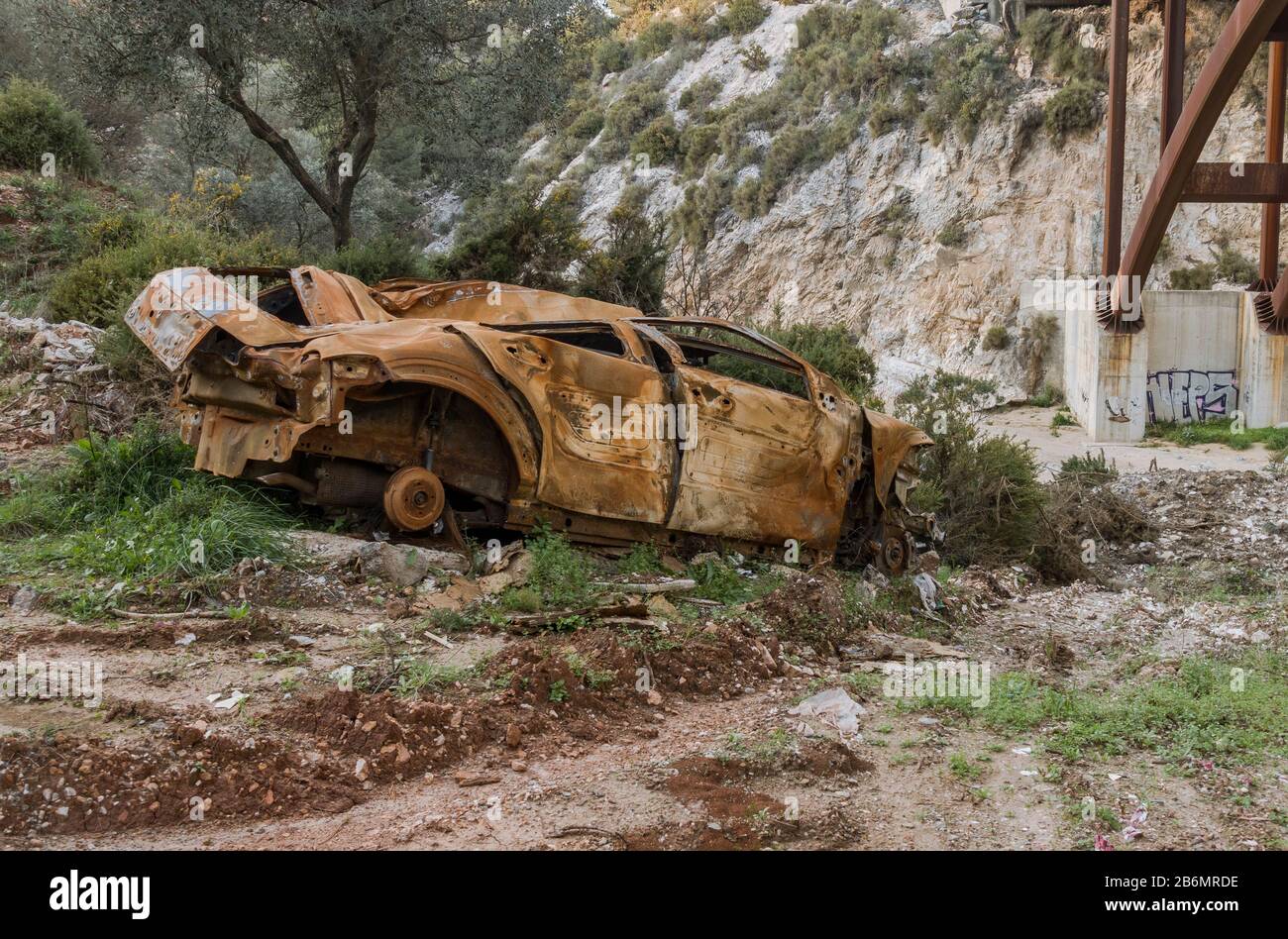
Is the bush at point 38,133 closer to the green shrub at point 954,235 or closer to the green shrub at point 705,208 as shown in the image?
the green shrub at point 705,208

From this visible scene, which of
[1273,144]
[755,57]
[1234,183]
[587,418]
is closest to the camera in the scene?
[587,418]

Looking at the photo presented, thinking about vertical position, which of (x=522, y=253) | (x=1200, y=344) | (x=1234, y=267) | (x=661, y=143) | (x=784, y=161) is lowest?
(x=522, y=253)

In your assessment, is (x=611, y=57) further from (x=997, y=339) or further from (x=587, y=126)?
(x=997, y=339)

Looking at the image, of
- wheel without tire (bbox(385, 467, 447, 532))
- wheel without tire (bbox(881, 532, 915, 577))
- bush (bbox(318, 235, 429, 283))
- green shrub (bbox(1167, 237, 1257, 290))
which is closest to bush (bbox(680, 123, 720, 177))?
green shrub (bbox(1167, 237, 1257, 290))

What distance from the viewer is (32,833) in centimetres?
351

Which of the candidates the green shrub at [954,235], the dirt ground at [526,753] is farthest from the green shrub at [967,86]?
the dirt ground at [526,753]

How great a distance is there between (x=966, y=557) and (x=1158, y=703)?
5327 mm

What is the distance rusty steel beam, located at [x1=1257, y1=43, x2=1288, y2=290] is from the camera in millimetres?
24672

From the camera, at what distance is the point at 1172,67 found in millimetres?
22688

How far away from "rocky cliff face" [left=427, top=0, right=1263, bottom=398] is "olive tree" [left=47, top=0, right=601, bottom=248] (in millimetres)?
15790

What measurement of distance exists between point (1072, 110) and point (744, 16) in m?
19.1

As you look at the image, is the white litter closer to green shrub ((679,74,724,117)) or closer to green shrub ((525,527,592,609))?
green shrub ((525,527,592,609))

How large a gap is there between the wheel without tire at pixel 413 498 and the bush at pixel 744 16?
44619 millimetres

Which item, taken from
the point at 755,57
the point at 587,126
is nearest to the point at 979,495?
the point at 755,57
